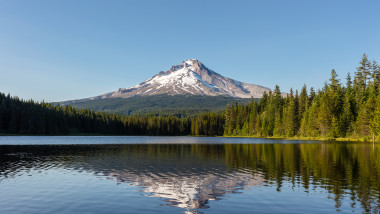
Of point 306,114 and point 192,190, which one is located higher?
point 306,114

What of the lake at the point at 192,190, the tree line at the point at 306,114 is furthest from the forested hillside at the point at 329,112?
the lake at the point at 192,190

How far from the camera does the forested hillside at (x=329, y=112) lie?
106m

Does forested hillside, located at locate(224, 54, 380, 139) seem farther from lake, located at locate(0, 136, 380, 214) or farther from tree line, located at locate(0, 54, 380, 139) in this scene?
lake, located at locate(0, 136, 380, 214)

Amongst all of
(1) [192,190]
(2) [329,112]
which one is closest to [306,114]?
(2) [329,112]

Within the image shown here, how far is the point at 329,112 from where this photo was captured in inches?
4673

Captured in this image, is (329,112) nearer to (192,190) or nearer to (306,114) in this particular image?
(306,114)

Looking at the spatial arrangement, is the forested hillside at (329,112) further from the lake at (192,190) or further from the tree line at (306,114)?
the lake at (192,190)

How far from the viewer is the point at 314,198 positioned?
70.4 ft

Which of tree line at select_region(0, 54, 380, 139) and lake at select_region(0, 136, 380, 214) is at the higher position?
tree line at select_region(0, 54, 380, 139)

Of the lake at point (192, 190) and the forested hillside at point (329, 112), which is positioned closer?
the lake at point (192, 190)

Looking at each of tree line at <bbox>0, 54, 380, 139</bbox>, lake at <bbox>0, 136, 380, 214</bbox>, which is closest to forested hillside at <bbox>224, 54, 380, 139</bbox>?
tree line at <bbox>0, 54, 380, 139</bbox>

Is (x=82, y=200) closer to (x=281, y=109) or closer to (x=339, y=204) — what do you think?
(x=339, y=204)

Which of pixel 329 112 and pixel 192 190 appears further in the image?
pixel 329 112

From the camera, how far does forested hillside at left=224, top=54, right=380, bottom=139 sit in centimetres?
10619
